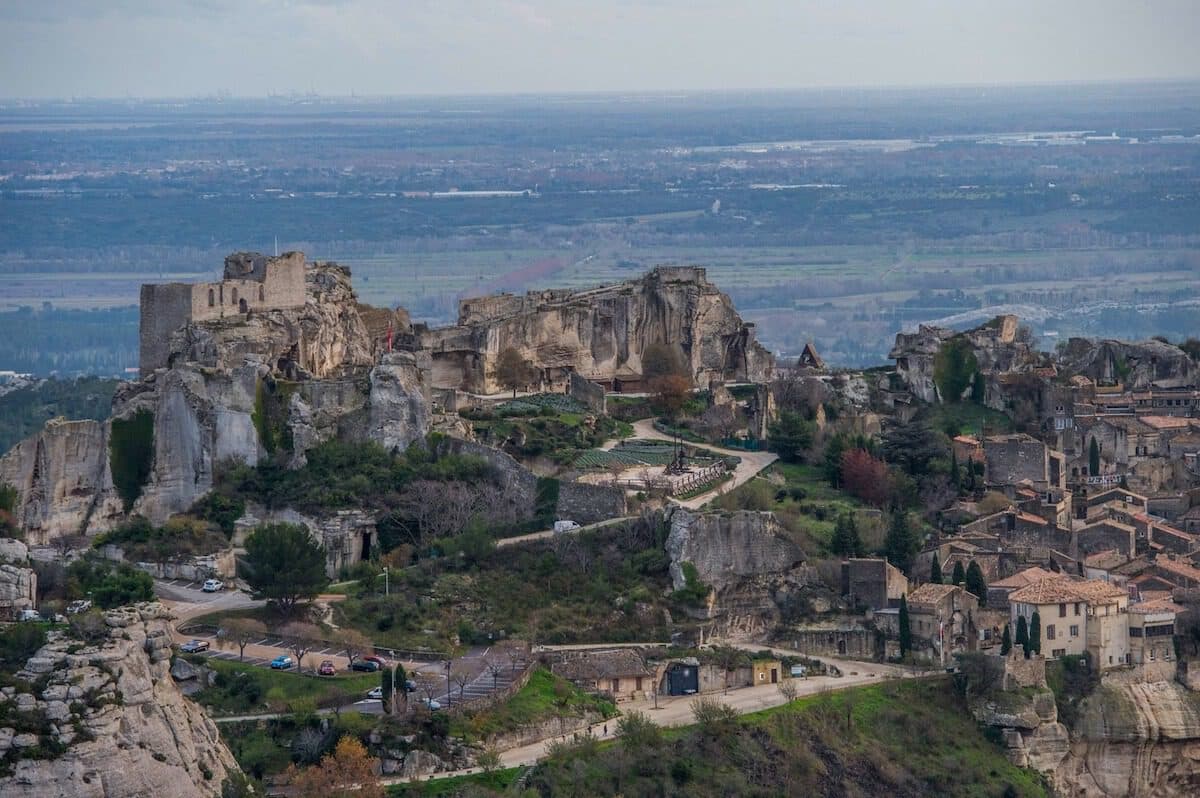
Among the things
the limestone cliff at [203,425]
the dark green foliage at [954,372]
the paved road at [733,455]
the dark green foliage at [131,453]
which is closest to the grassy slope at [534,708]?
the paved road at [733,455]

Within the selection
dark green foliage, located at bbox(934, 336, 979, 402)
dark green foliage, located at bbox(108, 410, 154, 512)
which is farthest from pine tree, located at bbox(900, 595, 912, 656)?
dark green foliage, located at bbox(108, 410, 154, 512)

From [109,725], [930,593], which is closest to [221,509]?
[930,593]

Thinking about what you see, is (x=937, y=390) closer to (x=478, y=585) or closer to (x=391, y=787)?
(x=478, y=585)

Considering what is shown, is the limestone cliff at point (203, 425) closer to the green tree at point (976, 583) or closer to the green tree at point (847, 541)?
the green tree at point (847, 541)

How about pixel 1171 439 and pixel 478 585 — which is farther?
pixel 1171 439

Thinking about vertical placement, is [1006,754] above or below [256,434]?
below

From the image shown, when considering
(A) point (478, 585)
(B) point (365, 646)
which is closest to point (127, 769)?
(B) point (365, 646)
